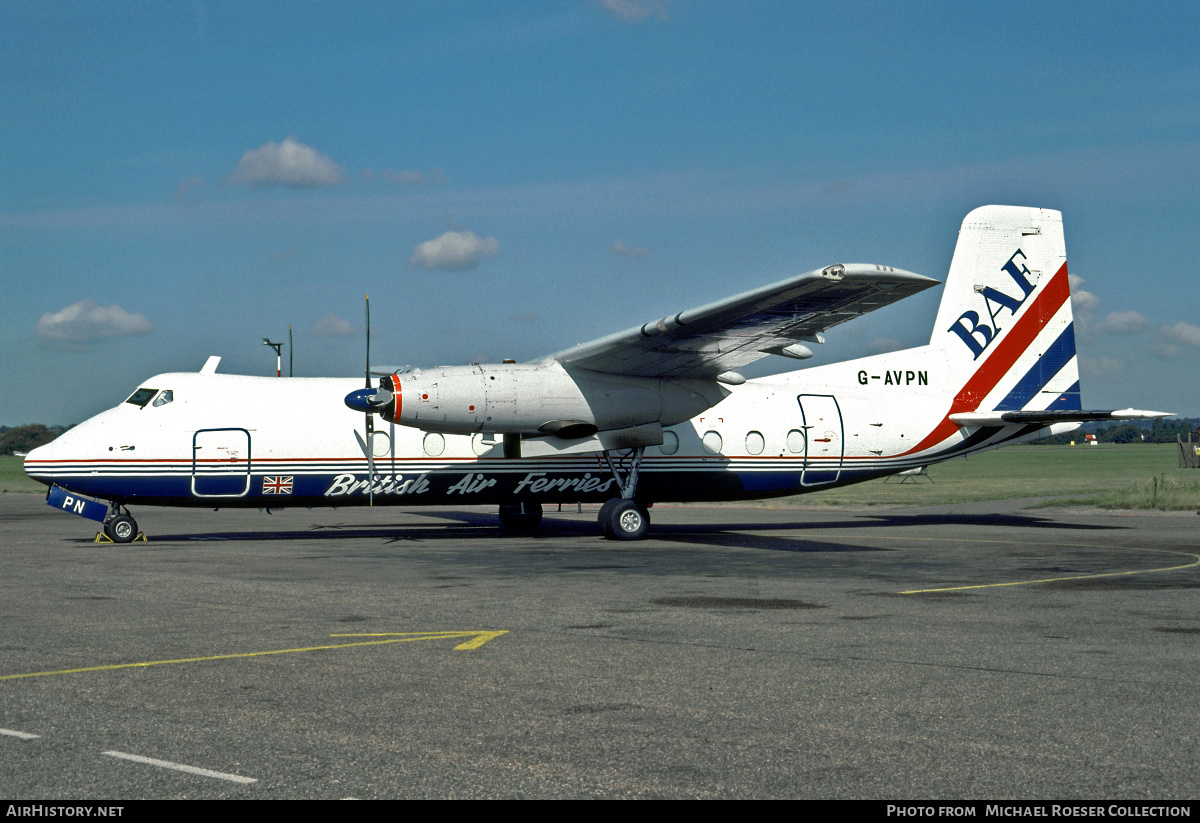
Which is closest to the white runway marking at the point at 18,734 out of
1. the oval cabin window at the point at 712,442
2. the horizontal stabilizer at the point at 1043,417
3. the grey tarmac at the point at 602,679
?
the grey tarmac at the point at 602,679

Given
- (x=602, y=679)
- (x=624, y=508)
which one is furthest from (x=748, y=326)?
(x=602, y=679)

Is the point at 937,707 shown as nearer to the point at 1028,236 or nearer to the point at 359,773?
the point at 359,773

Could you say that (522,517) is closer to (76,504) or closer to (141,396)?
(141,396)

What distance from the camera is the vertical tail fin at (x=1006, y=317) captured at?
26281mm

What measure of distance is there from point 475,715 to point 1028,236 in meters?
23.8

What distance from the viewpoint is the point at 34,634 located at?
9930 mm

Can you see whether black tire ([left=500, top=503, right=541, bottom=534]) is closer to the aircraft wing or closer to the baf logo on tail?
the aircraft wing

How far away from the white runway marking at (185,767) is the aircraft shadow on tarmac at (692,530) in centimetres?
1515

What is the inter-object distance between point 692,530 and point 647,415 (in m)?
4.94

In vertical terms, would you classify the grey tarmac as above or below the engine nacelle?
below

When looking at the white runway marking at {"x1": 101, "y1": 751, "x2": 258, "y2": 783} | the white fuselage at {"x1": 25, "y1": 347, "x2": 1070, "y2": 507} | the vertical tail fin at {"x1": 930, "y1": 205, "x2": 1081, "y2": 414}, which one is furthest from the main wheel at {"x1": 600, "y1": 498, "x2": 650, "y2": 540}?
the white runway marking at {"x1": 101, "y1": 751, "x2": 258, "y2": 783}

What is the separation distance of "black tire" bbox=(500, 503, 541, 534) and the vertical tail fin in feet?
34.9

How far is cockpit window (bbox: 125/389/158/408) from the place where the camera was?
21781mm
